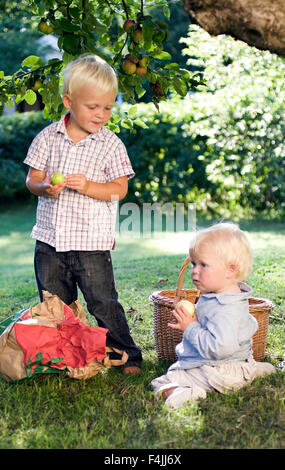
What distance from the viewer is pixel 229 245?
274cm

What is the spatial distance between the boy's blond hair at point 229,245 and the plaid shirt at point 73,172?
1.86 ft

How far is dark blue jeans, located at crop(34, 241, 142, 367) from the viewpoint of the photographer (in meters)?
3.10

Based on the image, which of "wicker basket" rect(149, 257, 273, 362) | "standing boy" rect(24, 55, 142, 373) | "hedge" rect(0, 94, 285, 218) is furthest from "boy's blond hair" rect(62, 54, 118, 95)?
"hedge" rect(0, 94, 285, 218)

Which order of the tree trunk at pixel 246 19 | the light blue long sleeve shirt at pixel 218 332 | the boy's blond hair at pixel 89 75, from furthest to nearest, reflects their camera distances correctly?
the boy's blond hair at pixel 89 75, the light blue long sleeve shirt at pixel 218 332, the tree trunk at pixel 246 19

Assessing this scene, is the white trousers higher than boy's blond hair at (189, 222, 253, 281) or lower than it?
lower

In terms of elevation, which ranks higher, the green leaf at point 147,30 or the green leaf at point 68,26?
the green leaf at point 68,26

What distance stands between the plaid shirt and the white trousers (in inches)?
30.7

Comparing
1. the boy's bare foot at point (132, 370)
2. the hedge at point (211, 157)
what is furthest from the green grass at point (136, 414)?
the hedge at point (211, 157)

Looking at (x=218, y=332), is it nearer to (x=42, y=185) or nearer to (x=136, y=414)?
(x=136, y=414)

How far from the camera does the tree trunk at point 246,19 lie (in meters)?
2.49

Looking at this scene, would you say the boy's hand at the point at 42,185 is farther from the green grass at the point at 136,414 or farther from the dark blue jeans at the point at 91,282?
the green grass at the point at 136,414

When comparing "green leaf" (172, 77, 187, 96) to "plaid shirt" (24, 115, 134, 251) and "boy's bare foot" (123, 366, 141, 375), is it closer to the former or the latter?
"plaid shirt" (24, 115, 134, 251)

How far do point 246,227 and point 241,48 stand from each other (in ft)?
9.45
